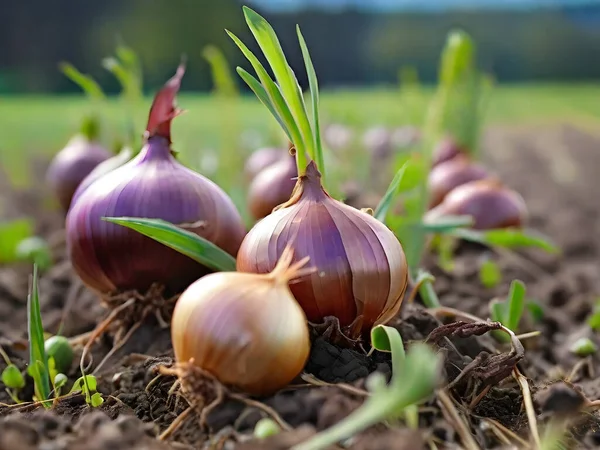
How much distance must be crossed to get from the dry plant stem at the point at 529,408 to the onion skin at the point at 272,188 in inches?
57.7

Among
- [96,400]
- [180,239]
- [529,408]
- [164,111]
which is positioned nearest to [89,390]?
[96,400]

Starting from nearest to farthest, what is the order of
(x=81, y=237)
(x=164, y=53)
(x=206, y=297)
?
(x=206, y=297)
(x=81, y=237)
(x=164, y=53)

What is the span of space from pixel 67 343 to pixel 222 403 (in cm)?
67

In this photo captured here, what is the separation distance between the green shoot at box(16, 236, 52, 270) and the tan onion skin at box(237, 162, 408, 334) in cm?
173

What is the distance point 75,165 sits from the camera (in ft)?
A: 9.91

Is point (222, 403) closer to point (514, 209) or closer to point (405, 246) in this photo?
point (405, 246)

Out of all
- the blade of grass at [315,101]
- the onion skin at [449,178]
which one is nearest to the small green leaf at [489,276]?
A: the onion skin at [449,178]

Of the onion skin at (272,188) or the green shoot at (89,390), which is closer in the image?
the green shoot at (89,390)

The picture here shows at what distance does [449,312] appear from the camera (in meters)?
1.68

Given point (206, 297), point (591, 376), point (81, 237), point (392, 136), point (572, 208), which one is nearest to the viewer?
point (206, 297)

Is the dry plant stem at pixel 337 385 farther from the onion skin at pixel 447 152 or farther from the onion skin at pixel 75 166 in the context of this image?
the onion skin at pixel 447 152

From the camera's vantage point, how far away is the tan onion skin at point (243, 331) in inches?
42.1

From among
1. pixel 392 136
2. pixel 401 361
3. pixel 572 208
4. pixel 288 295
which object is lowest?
pixel 572 208

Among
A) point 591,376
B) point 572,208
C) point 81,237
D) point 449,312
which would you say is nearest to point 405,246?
point 449,312
